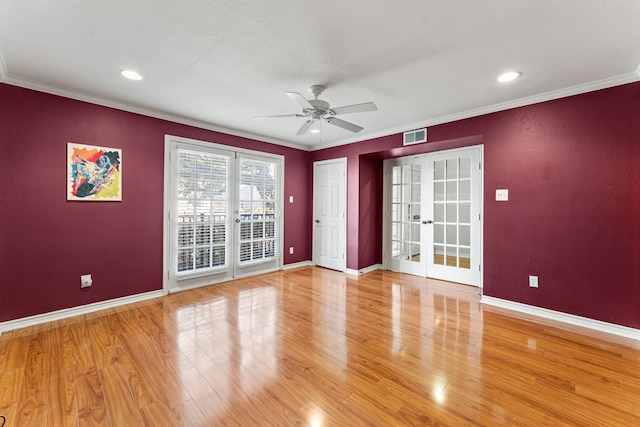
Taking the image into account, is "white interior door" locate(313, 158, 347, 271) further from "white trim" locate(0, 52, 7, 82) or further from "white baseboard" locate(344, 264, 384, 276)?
"white trim" locate(0, 52, 7, 82)

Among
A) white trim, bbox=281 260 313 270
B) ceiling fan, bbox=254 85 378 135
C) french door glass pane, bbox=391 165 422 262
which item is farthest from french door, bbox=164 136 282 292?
french door glass pane, bbox=391 165 422 262

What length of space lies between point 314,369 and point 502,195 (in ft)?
10.0

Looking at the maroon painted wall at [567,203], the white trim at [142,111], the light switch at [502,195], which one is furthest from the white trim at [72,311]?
the light switch at [502,195]

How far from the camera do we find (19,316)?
278 cm

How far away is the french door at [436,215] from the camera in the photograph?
425 centimetres

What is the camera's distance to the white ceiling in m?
1.78

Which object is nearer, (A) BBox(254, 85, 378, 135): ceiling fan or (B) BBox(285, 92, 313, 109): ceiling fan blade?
(B) BBox(285, 92, 313, 109): ceiling fan blade

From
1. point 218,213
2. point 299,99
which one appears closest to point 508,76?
point 299,99

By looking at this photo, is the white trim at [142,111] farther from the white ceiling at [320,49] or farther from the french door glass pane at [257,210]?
the french door glass pane at [257,210]

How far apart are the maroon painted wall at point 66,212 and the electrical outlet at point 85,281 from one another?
0.04 m

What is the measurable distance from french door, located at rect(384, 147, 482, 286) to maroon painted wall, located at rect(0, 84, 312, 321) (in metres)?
3.86

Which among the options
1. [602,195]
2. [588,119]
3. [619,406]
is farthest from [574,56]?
[619,406]

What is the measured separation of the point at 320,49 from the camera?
2201 millimetres

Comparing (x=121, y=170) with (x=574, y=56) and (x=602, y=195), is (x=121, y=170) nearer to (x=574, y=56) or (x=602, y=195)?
(x=574, y=56)
